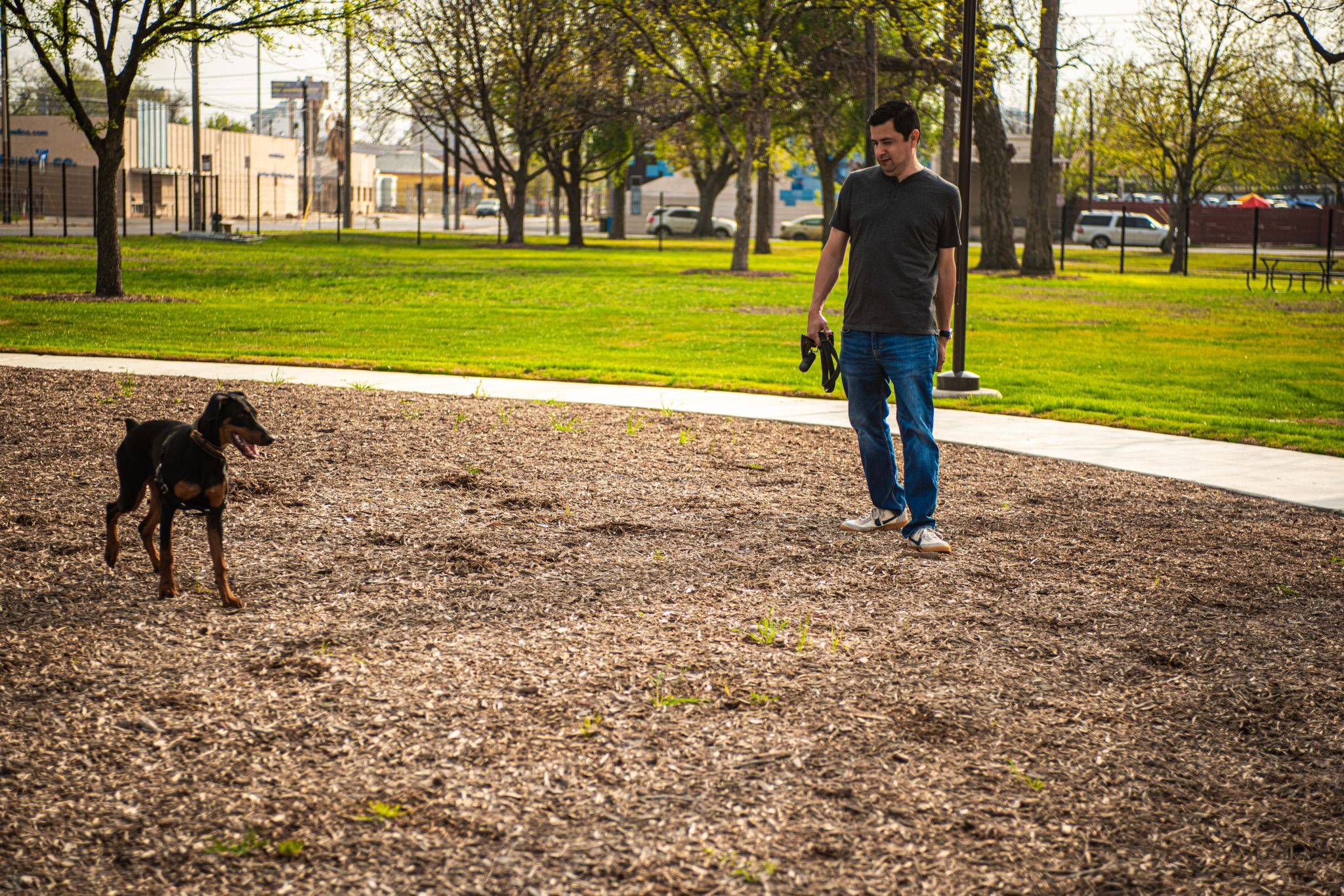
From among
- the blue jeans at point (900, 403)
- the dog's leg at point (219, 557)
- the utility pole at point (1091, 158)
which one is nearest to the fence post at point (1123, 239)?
the utility pole at point (1091, 158)

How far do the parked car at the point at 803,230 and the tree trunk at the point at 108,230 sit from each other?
162 ft

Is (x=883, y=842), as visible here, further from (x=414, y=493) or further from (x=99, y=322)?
(x=99, y=322)

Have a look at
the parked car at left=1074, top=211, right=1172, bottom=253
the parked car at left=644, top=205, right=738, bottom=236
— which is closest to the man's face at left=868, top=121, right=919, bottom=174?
the parked car at left=1074, top=211, right=1172, bottom=253

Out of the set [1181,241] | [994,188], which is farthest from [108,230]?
[1181,241]

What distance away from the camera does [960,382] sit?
1153cm

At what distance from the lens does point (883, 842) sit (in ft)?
10.9

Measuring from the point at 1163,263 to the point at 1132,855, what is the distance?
148ft

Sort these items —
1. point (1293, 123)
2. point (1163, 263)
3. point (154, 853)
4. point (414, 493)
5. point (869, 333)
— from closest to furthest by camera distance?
1. point (154, 853)
2. point (869, 333)
3. point (414, 493)
4. point (1293, 123)
5. point (1163, 263)

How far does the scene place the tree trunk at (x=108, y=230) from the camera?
18.7 meters

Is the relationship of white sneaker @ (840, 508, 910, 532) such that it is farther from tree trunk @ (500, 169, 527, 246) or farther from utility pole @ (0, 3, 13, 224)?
utility pole @ (0, 3, 13, 224)

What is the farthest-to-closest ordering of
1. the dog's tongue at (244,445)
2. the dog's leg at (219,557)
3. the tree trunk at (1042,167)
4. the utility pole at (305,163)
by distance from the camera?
1. the utility pole at (305,163)
2. the tree trunk at (1042,167)
3. the dog's leg at (219,557)
4. the dog's tongue at (244,445)

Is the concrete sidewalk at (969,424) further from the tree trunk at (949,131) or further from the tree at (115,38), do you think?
the tree trunk at (949,131)

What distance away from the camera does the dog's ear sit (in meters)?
4.50

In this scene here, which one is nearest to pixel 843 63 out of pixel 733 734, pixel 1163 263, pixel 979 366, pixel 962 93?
pixel 979 366
